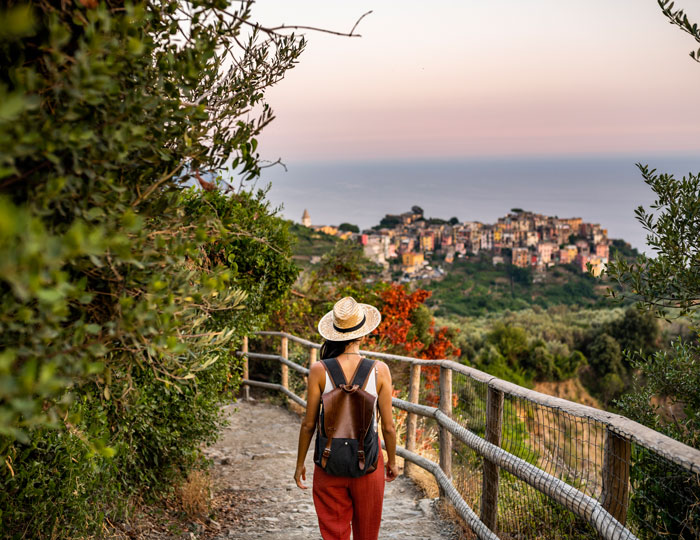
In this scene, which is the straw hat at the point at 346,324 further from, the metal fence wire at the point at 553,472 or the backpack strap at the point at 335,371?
the metal fence wire at the point at 553,472

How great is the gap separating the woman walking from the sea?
53.2 meters

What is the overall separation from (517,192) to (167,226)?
121282 mm

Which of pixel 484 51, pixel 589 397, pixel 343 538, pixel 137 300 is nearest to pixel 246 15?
pixel 137 300

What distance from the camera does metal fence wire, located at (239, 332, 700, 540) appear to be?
2445mm

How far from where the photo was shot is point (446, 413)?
14.9 ft

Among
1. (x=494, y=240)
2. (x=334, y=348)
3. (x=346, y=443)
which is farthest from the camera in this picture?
(x=494, y=240)

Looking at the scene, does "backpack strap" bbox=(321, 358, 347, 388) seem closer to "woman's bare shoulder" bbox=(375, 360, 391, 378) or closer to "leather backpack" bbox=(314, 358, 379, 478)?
"leather backpack" bbox=(314, 358, 379, 478)

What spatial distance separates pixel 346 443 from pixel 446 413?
194 cm

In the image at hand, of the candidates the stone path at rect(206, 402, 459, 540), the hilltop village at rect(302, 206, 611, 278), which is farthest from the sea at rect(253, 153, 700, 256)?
the stone path at rect(206, 402, 459, 540)

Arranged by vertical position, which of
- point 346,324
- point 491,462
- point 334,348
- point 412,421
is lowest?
point 412,421

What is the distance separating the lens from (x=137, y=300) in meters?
1.67

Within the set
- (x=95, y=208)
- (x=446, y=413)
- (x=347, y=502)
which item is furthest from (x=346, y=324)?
(x=446, y=413)

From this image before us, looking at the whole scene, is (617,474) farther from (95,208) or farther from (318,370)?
(95,208)

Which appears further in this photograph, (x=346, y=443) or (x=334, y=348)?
(x=334, y=348)
